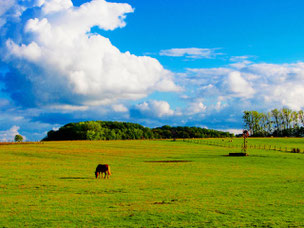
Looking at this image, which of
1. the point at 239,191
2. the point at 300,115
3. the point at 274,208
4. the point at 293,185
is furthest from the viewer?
the point at 300,115

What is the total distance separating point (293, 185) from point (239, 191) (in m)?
7.15

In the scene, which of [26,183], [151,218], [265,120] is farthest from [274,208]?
[265,120]

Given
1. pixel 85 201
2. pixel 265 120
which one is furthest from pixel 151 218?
pixel 265 120

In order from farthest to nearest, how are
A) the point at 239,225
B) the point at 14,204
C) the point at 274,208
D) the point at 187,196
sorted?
1. the point at 187,196
2. the point at 14,204
3. the point at 274,208
4. the point at 239,225

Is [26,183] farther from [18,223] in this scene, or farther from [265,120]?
[265,120]

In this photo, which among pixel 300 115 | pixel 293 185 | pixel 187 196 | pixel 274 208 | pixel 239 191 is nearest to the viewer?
pixel 274 208

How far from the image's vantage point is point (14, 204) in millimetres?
20766

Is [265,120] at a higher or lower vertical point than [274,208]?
higher

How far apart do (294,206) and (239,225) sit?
6617mm

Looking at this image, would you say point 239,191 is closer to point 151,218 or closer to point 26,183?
point 151,218

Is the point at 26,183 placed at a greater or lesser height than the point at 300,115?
lesser

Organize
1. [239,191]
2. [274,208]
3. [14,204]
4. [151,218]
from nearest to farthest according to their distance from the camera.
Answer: [151,218], [274,208], [14,204], [239,191]

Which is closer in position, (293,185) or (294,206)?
(294,206)

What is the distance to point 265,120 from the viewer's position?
199 metres
